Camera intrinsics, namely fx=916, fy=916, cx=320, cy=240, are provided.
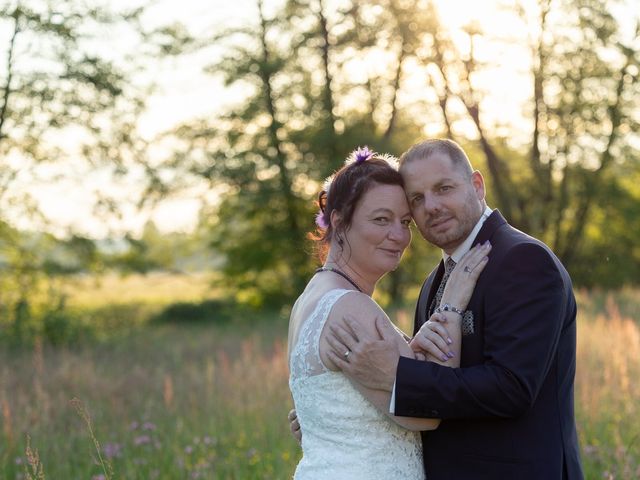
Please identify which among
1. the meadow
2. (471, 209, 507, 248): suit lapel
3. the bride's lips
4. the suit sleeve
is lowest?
the meadow

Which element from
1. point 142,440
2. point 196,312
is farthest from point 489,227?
point 196,312

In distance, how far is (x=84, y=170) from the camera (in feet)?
59.9

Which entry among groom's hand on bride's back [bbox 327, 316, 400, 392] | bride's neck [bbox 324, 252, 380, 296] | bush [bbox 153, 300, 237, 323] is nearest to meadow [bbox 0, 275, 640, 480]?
groom's hand on bride's back [bbox 327, 316, 400, 392]

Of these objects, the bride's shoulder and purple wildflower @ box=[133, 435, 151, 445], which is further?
purple wildflower @ box=[133, 435, 151, 445]

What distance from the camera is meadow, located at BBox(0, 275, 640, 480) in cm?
643

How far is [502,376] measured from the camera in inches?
138

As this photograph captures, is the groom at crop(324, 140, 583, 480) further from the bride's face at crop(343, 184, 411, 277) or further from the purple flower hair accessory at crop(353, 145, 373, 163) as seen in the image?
the purple flower hair accessory at crop(353, 145, 373, 163)

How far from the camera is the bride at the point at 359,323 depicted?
377 centimetres

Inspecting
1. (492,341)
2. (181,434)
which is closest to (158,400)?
(181,434)

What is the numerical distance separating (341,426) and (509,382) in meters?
0.77

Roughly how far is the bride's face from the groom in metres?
0.40

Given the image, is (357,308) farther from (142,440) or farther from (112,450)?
(142,440)

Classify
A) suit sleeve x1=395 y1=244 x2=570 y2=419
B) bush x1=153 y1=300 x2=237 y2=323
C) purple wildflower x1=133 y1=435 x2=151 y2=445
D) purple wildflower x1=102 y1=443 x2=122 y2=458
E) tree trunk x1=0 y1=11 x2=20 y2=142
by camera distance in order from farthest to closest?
bush x1=153 y1=300 x2=237 y2=323
tree trunk x1=0 y1=11 x2=20 y2=142
purple wildflower x1=133 y1=435 x2=151 y2=445
purple wildflower x1=102 y1=443 x2=122 y2=458
suit sleeve x1=395 y1=244 x2=570 y2=419

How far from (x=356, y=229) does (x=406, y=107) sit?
898 inches
